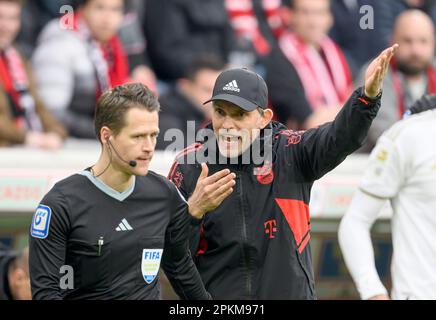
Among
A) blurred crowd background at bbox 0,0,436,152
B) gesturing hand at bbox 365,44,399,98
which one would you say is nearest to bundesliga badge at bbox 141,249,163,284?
gesturing hand at bbox 365,44,399,98

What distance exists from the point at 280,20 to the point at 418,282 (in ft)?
17.8

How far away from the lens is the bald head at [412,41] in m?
10.2

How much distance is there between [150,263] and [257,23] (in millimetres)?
6298

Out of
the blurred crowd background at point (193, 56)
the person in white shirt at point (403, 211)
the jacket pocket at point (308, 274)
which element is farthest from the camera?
the blurred crowd background at point (193, 56)

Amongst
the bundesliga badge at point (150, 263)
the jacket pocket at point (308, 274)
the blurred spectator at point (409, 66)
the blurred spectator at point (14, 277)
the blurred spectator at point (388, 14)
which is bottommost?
the blurred spectator at point (14, 277)

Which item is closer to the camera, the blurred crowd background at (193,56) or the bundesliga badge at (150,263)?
the bundesliga badge at (150,263)

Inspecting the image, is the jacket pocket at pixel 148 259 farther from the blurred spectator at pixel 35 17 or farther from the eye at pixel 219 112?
the blurred spectator at pixel 35 17

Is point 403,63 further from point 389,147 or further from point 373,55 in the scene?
point 389,147

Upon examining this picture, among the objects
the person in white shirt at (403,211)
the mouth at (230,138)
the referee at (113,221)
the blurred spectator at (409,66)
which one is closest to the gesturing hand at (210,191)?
the referee at (113,221)

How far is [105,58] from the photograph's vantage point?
926cm

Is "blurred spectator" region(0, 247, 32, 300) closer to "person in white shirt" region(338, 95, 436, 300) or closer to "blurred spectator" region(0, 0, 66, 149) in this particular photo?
"blurred spectator" region(0, 0, 66, 149)

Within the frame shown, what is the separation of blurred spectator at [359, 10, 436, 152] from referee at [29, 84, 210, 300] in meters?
5.31

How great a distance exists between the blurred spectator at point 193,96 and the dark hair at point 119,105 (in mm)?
4559

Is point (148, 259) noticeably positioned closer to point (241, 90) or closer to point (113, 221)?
point (113, 221)
